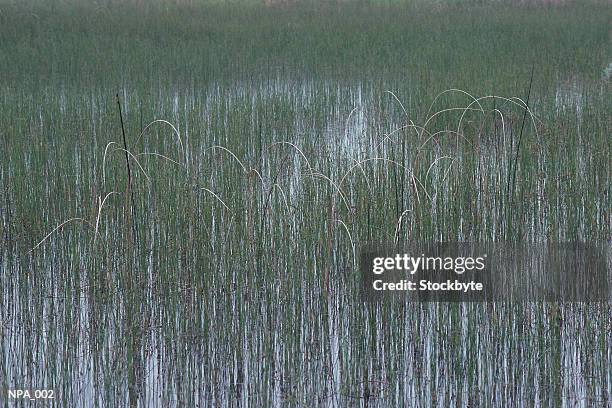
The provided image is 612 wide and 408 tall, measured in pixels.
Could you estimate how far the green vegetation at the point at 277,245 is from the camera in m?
3.09

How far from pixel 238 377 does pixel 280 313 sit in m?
0.40

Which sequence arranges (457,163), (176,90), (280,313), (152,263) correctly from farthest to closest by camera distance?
(176,90), (457,163), (152,263), (280,313)

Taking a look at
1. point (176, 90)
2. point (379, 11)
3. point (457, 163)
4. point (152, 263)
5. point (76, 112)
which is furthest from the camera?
point (379, 11)

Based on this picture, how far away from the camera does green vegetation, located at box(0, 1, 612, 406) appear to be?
122 inches

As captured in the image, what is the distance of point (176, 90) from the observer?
828 cm

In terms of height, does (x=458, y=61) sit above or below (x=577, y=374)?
above

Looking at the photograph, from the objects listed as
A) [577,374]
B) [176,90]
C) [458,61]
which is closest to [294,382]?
[577,374]

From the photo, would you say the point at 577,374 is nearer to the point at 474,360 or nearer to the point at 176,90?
the point at 474,360

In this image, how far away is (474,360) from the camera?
3.08 metres

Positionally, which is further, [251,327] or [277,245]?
[277,245]

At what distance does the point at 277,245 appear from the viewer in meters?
3.79

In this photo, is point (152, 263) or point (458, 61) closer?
point (152, 263)

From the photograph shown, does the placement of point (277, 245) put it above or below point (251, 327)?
above

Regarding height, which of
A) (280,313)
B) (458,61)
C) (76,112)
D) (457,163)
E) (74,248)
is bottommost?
(280,313)
